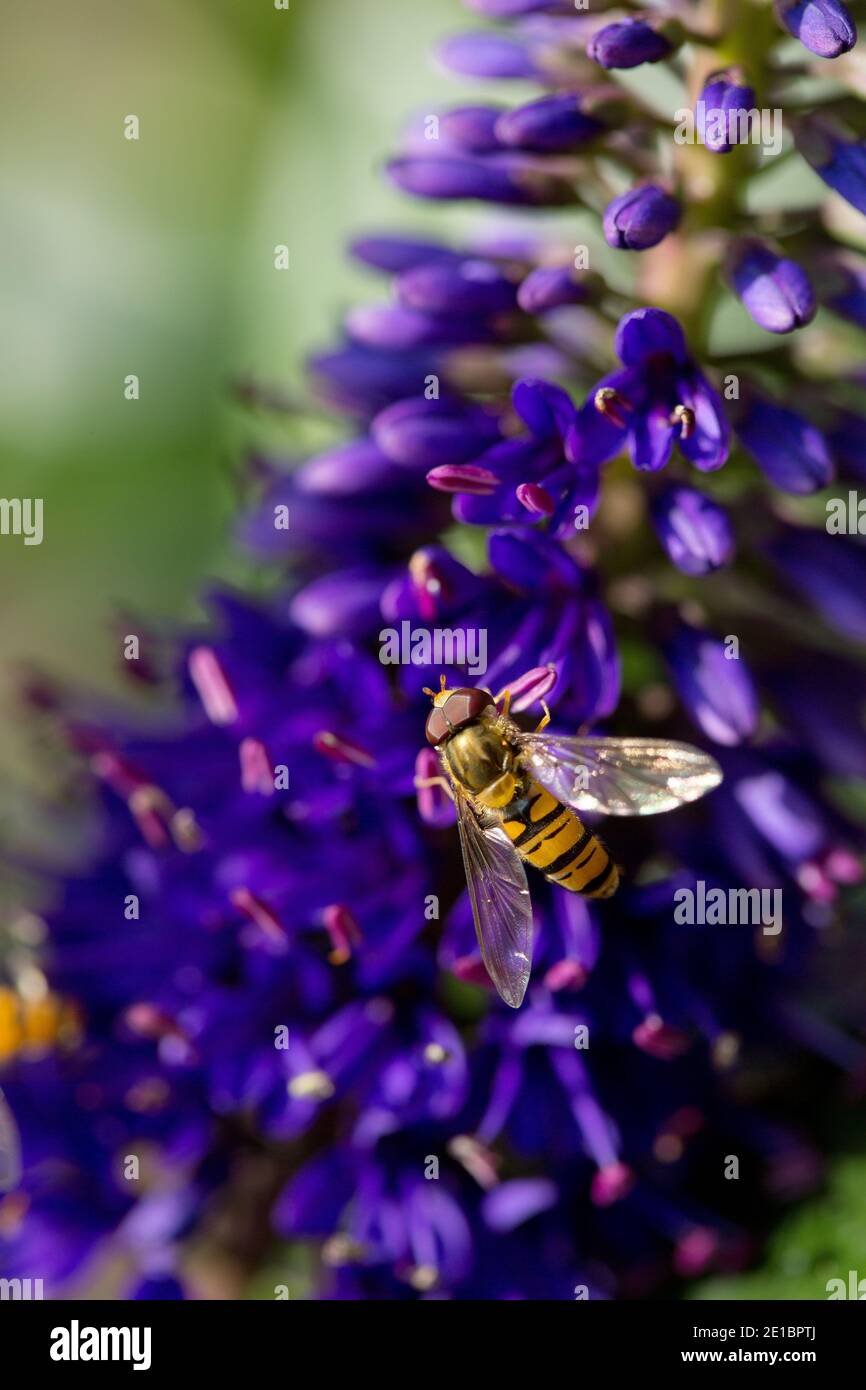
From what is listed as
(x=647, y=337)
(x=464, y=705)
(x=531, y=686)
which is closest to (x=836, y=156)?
(x=647, y=337)

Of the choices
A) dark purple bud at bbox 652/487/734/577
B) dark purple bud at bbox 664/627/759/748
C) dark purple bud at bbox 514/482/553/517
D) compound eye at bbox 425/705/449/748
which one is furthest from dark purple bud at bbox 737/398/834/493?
compound eye at bbox 425/705/449/748

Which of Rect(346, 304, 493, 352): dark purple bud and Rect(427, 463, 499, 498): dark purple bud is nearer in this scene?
Rect(427, 463, 499, 498): dark purple bud

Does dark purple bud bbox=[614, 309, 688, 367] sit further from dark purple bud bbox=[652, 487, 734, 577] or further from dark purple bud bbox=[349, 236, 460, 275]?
dark purple bud bbox=[349, 236, 460, 275]

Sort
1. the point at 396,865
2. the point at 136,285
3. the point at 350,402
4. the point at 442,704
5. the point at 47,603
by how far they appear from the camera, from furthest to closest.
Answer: the point at 47,603
the point at 136,285
the point at 350,402
the point at 396,865
the point at 442,704

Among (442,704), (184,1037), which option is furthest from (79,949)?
(442,704)

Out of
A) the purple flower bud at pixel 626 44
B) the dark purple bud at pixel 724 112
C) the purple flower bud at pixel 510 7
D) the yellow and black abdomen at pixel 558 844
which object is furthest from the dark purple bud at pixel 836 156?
the yellow and black abdomen at pixel 558 844

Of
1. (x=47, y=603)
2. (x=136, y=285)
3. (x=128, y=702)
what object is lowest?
(x=128, y=702)

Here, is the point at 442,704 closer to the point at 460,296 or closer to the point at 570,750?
the point at 570,750
